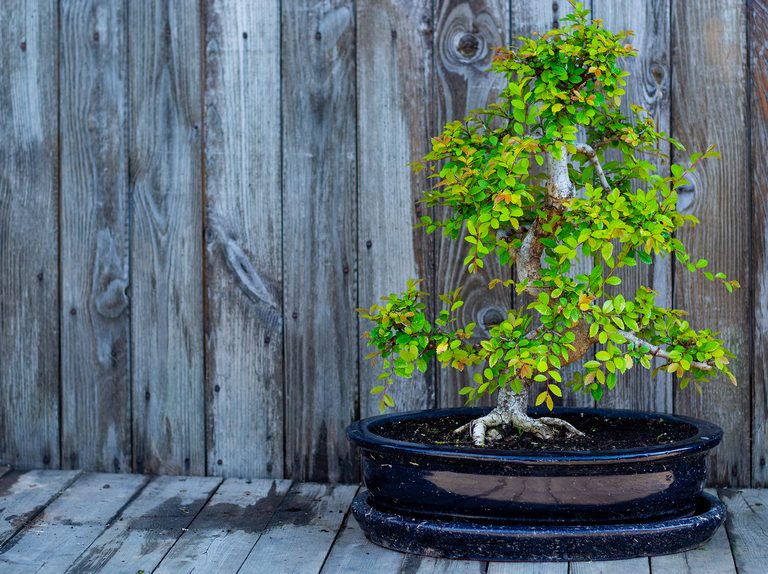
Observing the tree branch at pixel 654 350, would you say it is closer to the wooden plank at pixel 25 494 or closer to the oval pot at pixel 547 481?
the oval pot at pixel 547 481

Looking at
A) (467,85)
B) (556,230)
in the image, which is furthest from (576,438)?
(467,85)

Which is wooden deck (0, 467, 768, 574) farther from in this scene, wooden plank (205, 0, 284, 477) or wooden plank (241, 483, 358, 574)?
wooden plank (205, 0, 284, 477)

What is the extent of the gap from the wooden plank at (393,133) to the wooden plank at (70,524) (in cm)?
63

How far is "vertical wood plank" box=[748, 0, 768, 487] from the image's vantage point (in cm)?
210

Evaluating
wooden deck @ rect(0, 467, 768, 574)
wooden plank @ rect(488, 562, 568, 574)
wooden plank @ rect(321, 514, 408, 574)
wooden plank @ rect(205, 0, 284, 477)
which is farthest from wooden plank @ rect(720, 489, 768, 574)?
wooden plank @ rect(205, 0, 284, 477)

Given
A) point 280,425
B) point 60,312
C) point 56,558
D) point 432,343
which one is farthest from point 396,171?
point 56,558

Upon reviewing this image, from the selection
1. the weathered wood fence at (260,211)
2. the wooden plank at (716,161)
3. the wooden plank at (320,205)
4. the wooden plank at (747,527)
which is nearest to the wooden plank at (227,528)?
the weathered wood fence at (260,211)

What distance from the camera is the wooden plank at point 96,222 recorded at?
2275 mm

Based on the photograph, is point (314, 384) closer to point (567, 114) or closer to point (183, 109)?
point (183, 109)

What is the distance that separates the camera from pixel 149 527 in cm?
194

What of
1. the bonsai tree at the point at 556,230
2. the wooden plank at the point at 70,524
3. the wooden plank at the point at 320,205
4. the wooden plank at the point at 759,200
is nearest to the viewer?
the bonsai tree at the point at 556,230

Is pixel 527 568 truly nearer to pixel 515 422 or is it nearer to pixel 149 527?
pixel 515 422

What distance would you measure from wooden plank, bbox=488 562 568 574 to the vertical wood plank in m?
0.71

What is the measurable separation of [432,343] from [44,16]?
3.93 ft
